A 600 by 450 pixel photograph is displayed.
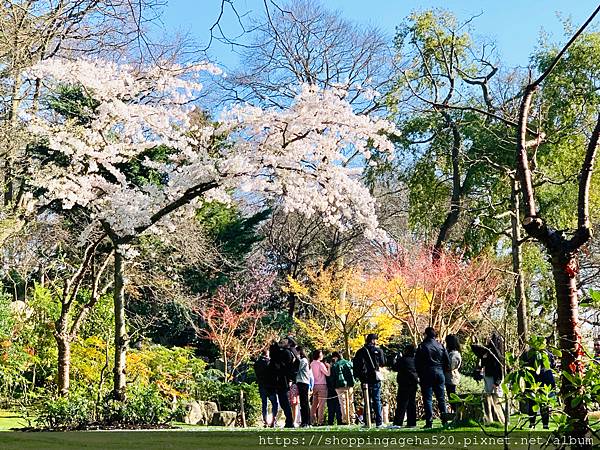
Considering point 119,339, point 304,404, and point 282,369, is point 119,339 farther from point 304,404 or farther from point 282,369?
point 304,404

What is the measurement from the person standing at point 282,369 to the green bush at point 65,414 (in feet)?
9.01

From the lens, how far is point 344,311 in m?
19.0

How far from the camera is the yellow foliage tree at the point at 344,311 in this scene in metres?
18.7

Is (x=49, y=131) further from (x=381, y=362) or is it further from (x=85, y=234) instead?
(x=381, y=362)

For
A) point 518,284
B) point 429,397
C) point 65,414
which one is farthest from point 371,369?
point 65,414

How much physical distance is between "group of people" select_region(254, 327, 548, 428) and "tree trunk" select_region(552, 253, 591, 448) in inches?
191

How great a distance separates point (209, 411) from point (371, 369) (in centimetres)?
589

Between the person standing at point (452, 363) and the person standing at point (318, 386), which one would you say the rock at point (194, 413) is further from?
the person standing at point (452, 363)

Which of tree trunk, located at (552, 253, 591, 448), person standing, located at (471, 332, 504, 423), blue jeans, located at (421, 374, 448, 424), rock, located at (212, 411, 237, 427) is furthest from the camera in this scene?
rock, located at (212, 411, 237, 427)

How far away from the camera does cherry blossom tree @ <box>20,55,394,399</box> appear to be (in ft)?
36.2

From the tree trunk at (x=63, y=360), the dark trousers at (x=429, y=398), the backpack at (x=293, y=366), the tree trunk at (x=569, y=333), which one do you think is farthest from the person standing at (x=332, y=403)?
the tree trunk at (x=569, y=333)

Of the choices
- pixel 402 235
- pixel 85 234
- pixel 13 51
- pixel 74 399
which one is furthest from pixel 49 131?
pixel 402 235

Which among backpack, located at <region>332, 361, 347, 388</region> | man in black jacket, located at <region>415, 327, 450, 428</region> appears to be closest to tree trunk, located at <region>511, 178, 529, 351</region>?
man in black jacket, located at <region>415, 327, 450, 428</region>

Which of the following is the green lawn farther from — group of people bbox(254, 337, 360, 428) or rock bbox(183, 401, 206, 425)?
rock bbox(183, 401, 206, 425)
